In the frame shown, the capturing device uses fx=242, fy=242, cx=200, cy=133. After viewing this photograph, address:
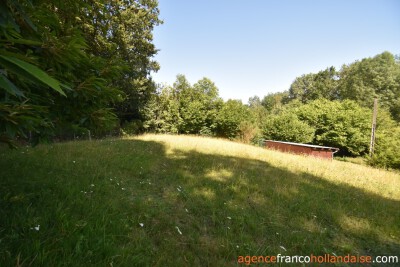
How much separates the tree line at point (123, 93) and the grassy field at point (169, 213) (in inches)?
37.5

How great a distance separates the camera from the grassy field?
267 centimetres

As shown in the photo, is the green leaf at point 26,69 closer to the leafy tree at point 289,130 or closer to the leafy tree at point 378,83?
the leafy tree at point 289,130

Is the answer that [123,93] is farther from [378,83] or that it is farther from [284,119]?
[378,83]

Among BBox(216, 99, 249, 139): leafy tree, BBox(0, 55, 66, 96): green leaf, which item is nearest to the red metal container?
BBox(216, 99, 249, 139): leafy tree

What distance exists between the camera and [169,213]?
14.3 feet

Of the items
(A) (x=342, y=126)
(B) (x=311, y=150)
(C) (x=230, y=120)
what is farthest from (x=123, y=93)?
(A) (x=342, y=126)

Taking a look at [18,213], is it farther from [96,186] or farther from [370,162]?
[370,162]

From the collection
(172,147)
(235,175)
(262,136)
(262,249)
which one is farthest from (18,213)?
(262,136)

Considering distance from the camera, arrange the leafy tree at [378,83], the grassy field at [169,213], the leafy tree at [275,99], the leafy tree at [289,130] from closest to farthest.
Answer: the grassy field at [169,213], the leafy tree at [289,130], the leafy tree at [378,83], the leafy tree at [275,99]

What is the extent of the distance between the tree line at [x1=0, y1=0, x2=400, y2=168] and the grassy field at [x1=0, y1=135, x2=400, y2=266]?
95 cm

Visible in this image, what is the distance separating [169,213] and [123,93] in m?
2.24

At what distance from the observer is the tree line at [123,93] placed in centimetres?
176

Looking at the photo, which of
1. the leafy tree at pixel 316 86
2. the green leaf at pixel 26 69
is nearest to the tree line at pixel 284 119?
the leafy tree at pixel 316 86

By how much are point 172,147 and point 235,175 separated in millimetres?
4762
